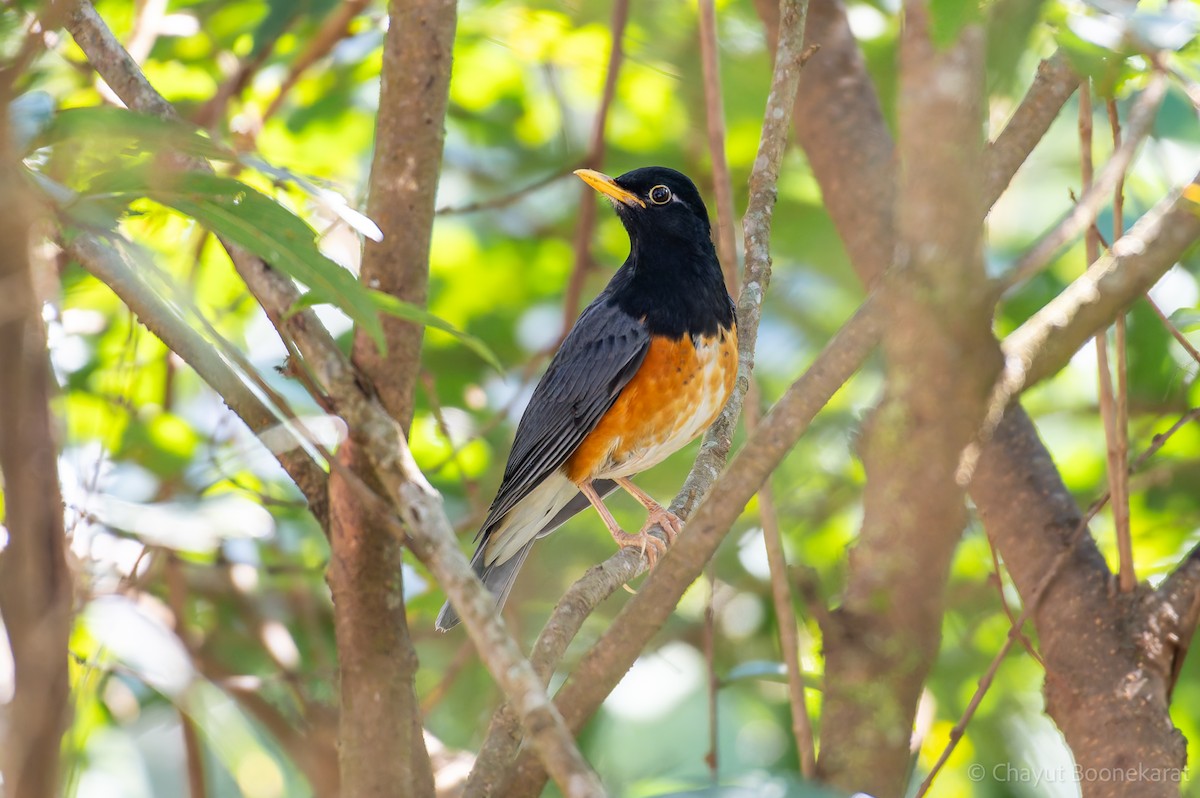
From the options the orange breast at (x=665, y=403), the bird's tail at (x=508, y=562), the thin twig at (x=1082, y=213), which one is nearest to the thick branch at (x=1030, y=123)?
the thin twig at (x=1082, y=213)

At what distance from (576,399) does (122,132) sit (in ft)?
10.8

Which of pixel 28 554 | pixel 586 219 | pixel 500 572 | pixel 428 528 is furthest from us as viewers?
pixel 586 219

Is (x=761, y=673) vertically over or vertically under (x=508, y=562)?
under

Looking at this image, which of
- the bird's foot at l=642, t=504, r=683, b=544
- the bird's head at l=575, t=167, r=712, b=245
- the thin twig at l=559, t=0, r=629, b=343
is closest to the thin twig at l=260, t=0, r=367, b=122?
the thin twig at l=559, t=0, r=629, b=343

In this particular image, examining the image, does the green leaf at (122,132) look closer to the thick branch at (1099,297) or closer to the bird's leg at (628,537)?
the thick branch at (1099,297)

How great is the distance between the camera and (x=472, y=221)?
22.1 ft

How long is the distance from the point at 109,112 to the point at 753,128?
4.91 meters

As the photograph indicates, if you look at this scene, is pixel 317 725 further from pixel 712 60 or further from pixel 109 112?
pixel 109 112

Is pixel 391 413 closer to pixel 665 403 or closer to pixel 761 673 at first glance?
pixel 761 673

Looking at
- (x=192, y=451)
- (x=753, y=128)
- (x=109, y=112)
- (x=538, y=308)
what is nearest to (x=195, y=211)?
(x=109, y=112)

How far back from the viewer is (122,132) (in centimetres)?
196

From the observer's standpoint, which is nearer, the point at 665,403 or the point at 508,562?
the point at 665,403

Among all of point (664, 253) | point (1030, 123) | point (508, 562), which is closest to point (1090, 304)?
point (1030, 123)

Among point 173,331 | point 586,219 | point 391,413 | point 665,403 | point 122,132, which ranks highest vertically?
point 586,219
